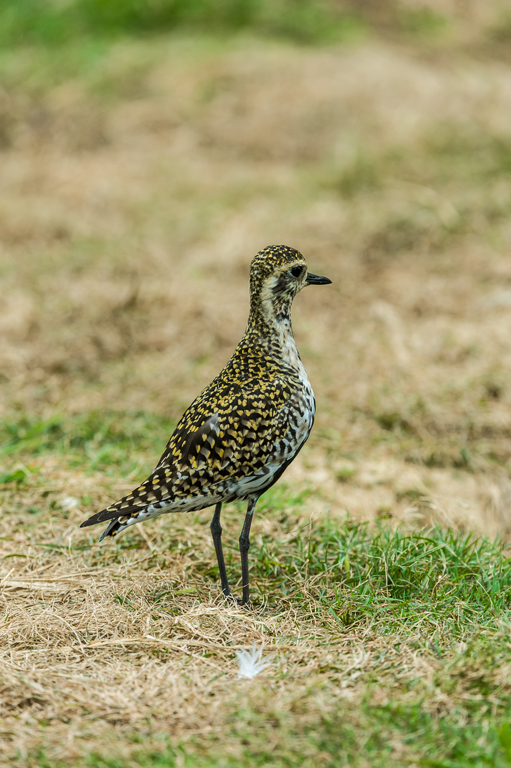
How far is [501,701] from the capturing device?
10.5 feet

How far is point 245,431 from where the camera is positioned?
13.2 feet

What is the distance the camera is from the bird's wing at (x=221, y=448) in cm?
397

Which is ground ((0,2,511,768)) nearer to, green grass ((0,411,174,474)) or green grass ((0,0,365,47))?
green grass ((0,411,174,474))

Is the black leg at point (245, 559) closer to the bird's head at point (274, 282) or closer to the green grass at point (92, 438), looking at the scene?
the bird's head at point (274, 282)

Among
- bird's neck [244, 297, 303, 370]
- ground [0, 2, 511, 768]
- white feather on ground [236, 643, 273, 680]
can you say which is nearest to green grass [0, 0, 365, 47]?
ground [0, 2, 511, 768]

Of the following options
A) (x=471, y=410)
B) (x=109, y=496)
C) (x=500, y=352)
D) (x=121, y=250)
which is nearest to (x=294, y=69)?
(x=121, y=250)

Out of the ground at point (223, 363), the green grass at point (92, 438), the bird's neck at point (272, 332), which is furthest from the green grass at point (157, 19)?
the bird's neck at point (272, 332)

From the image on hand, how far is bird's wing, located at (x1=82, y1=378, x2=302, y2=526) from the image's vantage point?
397cm

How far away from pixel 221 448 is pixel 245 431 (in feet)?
0.46

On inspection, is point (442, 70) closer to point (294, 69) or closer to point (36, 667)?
point (294, 69)

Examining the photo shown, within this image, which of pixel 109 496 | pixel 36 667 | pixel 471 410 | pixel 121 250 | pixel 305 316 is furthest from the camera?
pixel 121 250

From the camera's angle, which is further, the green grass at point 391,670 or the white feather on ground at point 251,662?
the white feather on ground at point 251,662

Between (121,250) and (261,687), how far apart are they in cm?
733

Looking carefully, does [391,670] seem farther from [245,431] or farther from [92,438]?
[92,438]
